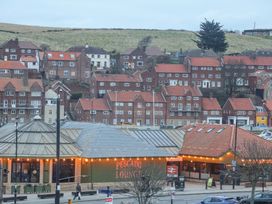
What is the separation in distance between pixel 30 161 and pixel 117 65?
11551cm

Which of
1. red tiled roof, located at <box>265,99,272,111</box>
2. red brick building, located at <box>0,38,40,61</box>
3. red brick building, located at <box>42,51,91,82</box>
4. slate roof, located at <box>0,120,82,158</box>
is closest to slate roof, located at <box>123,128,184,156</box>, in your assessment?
slate roof, located at <box>0,120,82,158</box>

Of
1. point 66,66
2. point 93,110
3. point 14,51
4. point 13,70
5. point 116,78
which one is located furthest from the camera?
point 14,51

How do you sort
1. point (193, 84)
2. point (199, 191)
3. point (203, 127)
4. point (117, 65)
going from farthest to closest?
point (117, 65), point (193, 84), point (203, 127), point (199, 191)

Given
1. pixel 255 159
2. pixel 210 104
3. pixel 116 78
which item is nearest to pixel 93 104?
pixel 116 78

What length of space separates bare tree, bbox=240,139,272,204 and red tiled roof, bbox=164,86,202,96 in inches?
2713

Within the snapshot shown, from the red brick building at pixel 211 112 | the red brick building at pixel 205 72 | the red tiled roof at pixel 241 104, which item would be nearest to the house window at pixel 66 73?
Result: the red brick building at pixel 205 72

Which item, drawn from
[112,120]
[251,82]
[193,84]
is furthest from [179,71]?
[112,120]

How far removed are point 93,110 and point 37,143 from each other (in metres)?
69.3

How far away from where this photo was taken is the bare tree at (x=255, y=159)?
180 ft

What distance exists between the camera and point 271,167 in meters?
63.2

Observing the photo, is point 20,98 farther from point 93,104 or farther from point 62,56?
point 62,56

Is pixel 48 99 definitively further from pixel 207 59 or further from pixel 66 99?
pixel 207 59

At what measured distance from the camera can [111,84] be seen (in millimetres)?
146125

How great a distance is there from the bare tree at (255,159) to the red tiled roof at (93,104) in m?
63.1
